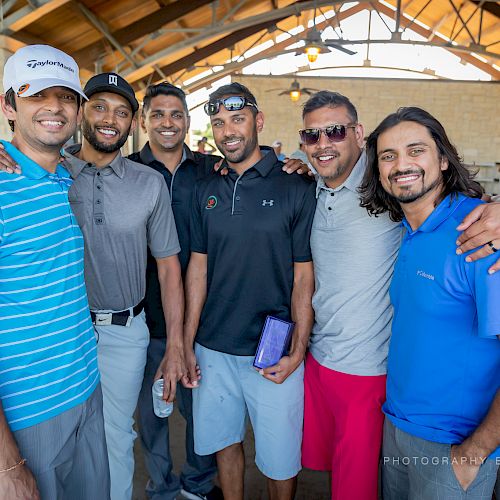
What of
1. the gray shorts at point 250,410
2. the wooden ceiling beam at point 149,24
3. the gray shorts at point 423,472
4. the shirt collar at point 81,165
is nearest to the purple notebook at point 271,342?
the gray shorts at point 250,410

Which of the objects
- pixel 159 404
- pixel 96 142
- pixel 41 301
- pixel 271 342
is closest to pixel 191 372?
pixel 159 404

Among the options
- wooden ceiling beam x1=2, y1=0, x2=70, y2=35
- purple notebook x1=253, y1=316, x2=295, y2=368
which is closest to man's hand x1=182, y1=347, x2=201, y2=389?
purple notebook x1=253, y1=316, x2=295, y2=368

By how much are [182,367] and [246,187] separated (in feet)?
3.03

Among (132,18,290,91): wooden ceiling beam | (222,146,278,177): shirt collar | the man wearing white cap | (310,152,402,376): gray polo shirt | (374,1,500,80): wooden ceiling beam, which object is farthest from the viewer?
(374,1,500,80): wooden ceiling beam

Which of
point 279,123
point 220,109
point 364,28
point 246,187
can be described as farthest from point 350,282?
point 364,28

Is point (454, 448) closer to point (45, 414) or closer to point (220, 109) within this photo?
point (45, 414)

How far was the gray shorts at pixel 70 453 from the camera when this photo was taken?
1.45 metres

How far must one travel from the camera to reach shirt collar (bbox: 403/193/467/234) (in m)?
1.61

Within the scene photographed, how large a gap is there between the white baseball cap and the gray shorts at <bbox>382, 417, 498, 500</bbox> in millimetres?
1707

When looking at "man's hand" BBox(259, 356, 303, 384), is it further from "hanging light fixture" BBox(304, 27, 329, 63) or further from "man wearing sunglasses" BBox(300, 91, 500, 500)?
A: "hanging light fixture" BBox(304, 27, 329, 63)

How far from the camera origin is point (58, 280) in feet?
4.81

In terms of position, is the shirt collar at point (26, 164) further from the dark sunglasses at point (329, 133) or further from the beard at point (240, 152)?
the dark sunglasses at point (329, 133)

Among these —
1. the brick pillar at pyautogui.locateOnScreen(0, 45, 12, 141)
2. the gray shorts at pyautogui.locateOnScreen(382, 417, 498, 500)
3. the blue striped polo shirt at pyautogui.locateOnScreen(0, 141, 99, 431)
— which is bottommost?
the gray shorts at pyautogui.locateOnScreen(382, 417, 498, 500)

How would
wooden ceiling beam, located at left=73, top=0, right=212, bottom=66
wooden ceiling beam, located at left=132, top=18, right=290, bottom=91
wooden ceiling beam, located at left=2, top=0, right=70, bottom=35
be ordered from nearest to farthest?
Answer: wooden ceiling beam, located at left=2, top=0, right=70, bottom=35 < wooden ceiling beam, located at left=73, top=0, right=212, bottom=66 < wooden ceiling beam, located at left=132, top=18, right=290, bottom=91
